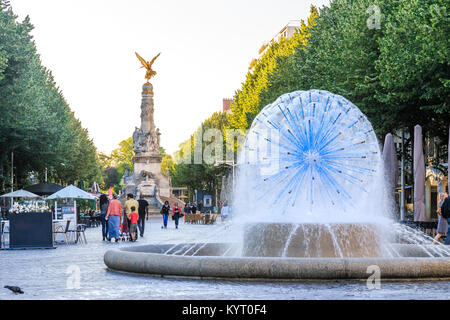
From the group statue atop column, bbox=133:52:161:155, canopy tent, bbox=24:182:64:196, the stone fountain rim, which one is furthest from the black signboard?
statue atop column, bbox=133:52:161:155

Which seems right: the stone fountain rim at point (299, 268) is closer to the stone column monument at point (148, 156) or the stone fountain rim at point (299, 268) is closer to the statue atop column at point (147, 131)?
the stone column monument at point (148, 156)

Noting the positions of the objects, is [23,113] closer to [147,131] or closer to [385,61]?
[385,61]

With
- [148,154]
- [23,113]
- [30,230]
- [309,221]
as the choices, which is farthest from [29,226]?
[148,154]

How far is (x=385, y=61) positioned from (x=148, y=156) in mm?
48537

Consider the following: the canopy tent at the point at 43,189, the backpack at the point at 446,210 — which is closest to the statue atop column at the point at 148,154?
the canopy tent at the point at 43,189

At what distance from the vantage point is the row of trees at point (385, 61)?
2733cm

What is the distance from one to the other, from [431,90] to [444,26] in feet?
10.1

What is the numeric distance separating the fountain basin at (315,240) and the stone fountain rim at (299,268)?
1749 millimetres

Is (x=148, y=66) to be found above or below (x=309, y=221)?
above

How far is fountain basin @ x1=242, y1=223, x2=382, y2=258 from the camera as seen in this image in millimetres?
13922

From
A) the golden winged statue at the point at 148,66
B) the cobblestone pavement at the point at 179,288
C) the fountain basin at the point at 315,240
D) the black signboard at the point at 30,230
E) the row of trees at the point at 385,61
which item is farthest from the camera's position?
the golden winged statue at the point at 148,66

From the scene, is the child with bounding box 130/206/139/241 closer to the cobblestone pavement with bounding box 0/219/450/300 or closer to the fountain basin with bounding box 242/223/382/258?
the cobblestone pavement with bounding box 0/219/450/300

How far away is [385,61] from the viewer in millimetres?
30859
